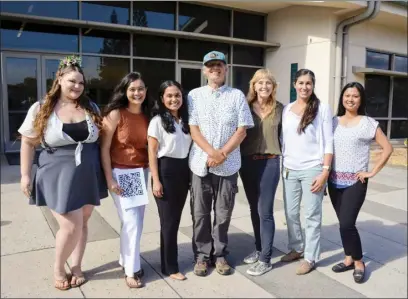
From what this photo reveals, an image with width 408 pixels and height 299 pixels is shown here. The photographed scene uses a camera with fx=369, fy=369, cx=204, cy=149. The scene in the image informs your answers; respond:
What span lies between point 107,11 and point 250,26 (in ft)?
14.4

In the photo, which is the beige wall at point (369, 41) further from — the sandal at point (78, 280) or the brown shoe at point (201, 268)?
the sandal at point (78, 280)

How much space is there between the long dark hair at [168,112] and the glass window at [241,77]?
8.46 m

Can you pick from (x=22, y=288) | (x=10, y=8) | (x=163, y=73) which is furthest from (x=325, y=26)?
(x=22, y=288)

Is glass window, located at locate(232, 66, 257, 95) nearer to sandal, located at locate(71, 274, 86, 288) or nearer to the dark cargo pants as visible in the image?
the dark cargo pants

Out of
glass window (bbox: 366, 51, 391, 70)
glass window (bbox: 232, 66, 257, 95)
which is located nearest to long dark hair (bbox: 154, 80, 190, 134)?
glass window (bbox: 232, 66, 257, 95)

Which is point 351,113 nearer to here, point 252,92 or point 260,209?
point 252,92

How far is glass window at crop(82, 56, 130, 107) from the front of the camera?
359 inches

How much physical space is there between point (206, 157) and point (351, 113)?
125 centimetres

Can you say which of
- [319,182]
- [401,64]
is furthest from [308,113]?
[401,64]

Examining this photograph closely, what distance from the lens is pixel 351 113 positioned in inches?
119

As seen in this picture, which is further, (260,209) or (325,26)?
(325,26)

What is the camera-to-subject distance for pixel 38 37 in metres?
8.52

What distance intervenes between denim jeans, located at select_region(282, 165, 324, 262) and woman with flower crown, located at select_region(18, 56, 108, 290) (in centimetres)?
162

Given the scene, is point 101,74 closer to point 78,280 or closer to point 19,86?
point 19,86
